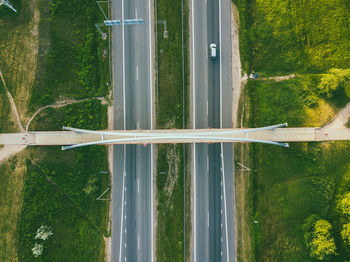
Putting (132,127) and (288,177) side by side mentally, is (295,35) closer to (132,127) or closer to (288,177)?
(288,177)

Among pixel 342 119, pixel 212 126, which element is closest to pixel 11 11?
pixel 212 126

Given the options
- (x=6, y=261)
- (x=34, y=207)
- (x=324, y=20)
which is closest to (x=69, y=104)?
(x=34, y=207)

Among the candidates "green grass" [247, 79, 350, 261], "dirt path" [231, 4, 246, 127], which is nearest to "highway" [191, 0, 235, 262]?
"dirt path" [231, 4, 246, 127]

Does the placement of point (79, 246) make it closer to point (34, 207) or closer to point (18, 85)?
point (34, 207)

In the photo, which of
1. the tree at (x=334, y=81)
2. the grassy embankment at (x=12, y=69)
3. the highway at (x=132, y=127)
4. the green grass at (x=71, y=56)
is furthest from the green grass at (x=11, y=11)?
the tree at (x=334, y=81)

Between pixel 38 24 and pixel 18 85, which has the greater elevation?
pixel 38 24

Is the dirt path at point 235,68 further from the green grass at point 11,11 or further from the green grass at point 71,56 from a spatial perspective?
the green grass at point 11,11
